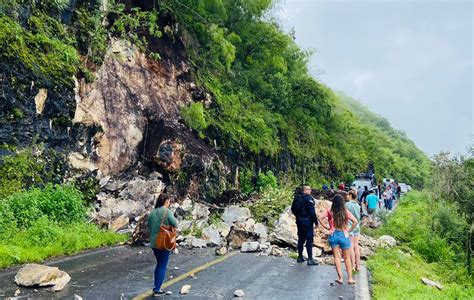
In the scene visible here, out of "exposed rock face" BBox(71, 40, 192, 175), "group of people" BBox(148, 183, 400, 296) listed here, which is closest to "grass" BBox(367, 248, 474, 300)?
"group of people" BBox(148, 183, 400, 296)

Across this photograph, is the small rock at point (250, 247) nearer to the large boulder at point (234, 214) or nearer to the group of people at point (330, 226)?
the group of people at point (330, 226)

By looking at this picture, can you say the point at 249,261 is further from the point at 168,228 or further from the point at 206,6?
the point at 206,6

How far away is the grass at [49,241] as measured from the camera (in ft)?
30.2

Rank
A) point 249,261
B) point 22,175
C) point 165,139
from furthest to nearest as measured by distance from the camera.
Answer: point 165,139 → point 22,175 → point 249,261

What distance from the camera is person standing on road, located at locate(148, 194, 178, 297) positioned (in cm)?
721

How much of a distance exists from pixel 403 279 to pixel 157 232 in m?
6.17

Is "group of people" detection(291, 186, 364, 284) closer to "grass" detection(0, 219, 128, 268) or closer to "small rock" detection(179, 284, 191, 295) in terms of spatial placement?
"small rock" detection(179, 284, 191, 295)

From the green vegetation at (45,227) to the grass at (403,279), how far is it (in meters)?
7.14

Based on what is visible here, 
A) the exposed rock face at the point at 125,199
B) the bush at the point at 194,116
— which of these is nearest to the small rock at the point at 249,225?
the exposed rock face at the point at 125,199

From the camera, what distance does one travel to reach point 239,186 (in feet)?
73.7

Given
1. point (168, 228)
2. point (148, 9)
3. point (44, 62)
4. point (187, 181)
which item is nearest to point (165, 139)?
point (187, 181)

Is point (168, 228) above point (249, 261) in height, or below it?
above

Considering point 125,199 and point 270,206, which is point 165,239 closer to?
point 125,199

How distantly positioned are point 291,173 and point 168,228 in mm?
22931
